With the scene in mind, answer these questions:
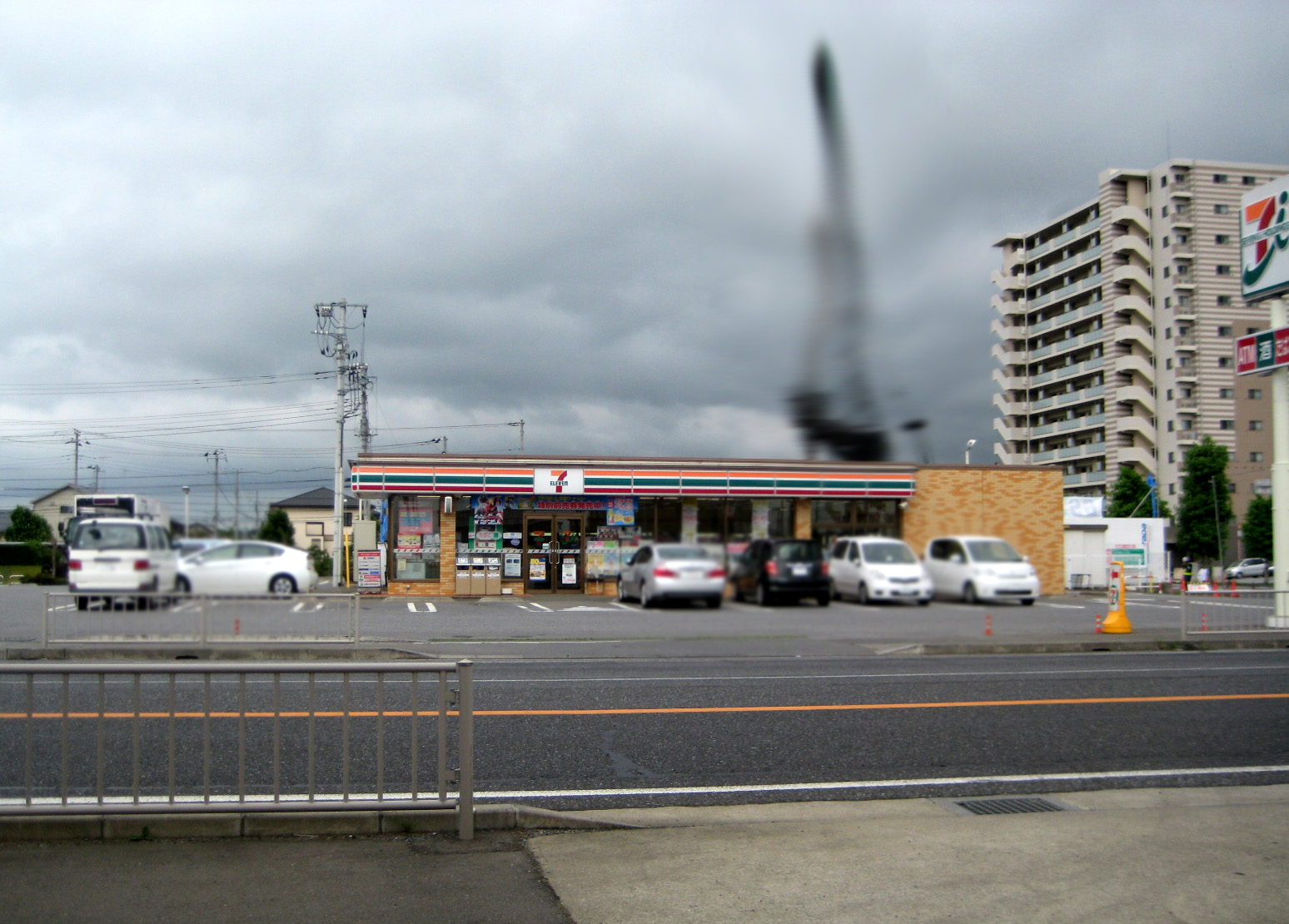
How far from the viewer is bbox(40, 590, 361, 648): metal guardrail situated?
446 cm

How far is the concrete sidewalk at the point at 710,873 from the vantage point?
434cm

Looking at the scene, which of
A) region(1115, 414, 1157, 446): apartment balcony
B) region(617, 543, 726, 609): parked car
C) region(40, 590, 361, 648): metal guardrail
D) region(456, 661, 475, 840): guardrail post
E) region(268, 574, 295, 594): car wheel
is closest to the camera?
region(268, 574, 295, 594): car wheel

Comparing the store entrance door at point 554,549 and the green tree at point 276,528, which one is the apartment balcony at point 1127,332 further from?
the green tree at point 276,528

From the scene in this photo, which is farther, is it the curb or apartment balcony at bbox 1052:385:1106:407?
apartment balcony at bbox 1052:385:1106:407

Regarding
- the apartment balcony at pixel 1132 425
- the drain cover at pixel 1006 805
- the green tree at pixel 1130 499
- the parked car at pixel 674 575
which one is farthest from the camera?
the apartment balcony at pixel 1132 425

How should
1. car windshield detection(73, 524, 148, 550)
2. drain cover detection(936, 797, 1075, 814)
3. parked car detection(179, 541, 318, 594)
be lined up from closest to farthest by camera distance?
1. car windshield detection(73, 524, 148, 550)
2. parked car detection(179, 541, 318, 594)
3. drain cover detection(936, 797, 1075, 814)

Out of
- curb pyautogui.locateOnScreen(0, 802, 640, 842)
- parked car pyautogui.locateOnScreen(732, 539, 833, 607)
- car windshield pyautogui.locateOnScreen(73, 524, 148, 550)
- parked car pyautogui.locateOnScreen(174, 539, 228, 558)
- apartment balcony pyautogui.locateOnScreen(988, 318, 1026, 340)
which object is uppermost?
apartment balcony pyautogui.locateOnScreen(988, 318, 1026, 340)

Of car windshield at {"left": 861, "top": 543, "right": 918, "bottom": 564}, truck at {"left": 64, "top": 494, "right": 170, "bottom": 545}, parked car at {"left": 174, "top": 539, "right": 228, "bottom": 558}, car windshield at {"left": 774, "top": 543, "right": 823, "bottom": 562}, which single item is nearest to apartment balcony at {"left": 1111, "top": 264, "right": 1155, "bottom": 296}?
car windshield at {"left": 861, "top": 543, "right": 918, "bottom": 564}

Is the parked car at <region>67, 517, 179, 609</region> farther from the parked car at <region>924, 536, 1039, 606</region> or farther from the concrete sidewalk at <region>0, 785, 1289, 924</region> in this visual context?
the parked car at <region>924, 536, 1039, 606</region>

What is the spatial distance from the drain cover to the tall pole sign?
43.0 ft

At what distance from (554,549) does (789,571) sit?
1.50 meters

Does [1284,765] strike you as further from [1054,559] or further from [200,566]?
[200,566]

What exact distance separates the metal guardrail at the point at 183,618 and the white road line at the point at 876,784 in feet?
6.02

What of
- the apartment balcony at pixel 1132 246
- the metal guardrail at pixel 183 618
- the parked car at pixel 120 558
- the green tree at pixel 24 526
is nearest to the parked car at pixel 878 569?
the apartment balcony at pixel 1132 246
